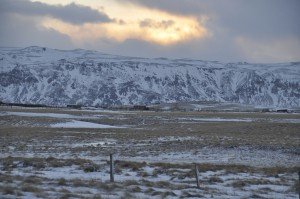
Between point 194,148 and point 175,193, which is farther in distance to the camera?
point 194,148

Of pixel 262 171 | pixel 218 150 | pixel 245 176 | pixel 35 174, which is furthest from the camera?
pixel 218 150

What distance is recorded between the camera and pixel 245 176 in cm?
2231

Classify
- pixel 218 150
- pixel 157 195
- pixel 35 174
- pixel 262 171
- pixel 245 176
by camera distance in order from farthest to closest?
pixel 218 150 < pixel 262 171 < pixel 245 176 < pixel 35 174 < pixel 157 195

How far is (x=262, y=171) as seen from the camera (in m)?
24.3

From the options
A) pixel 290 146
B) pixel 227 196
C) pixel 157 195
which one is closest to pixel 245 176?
pixel 227 196

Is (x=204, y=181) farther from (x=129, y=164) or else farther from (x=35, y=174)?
(x=35, y=174)

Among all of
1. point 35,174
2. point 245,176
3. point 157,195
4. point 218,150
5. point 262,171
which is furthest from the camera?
point 218,150

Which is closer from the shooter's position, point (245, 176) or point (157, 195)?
point (157, 195)

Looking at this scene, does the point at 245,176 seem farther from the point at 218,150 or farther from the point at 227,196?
the point at 218,150

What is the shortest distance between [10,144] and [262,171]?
72.7 feet

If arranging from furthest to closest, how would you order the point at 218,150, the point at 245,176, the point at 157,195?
the point at 218,150 → the point at 245,176 → the point at 157,195

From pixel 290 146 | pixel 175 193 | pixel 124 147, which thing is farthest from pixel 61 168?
pixel 290 146

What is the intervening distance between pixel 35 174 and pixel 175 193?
23.0ft

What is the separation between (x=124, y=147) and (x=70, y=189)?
2109 cm
